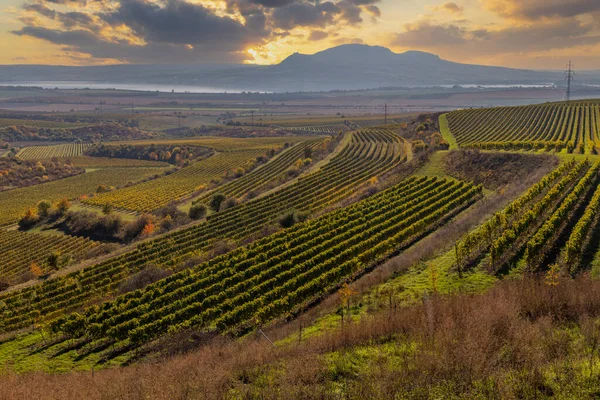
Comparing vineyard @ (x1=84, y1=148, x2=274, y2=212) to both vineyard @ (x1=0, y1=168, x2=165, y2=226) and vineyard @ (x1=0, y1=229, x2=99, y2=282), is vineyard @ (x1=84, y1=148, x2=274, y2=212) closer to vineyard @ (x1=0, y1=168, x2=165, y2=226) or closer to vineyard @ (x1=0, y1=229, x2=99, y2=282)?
vineyard @ (x1=0, y1=168, x2=165, y2=226)

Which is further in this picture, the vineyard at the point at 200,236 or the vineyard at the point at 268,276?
the vineyard at the point at 200,236

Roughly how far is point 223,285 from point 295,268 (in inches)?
269

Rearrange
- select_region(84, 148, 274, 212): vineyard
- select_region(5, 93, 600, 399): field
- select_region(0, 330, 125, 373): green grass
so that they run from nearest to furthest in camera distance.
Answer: select_region(5, 93, 600, 399): field, select_region(0, 330, 125, 373): green grass, select_region(84, 148, 274, 212): vineyard

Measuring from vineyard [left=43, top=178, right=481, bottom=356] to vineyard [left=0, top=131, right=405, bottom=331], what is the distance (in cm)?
972

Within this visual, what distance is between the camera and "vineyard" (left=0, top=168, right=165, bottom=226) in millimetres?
102000

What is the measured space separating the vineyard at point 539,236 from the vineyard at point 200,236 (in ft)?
109

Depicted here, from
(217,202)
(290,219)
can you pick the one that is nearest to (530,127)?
(290,219)

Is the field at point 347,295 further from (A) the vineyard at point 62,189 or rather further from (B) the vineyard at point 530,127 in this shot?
(A) the vineyard at point 62,189

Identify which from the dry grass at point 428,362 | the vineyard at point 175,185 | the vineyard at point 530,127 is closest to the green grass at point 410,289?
the dry grass at point 428,362

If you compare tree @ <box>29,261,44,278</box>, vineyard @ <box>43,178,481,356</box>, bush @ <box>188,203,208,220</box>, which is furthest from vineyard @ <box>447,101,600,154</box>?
tree @ <box>29,261,44,278</box>

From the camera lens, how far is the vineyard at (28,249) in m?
60.5

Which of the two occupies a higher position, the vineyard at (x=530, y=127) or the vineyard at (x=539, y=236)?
the vineyard at (x=530, y=127)

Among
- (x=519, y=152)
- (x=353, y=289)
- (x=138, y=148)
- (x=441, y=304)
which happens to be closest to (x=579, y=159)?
(x=519, y=152)

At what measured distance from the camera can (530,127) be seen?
10912 cm
